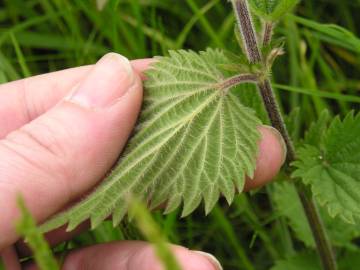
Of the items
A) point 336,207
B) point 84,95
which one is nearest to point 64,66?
point 84,95

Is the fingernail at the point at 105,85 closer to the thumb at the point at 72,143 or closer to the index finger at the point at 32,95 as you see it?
the thumb at the point at 72,143

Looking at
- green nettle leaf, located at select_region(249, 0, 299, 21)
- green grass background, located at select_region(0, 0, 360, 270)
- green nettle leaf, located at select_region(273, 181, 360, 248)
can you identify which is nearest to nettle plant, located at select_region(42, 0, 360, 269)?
green nettle leaf, located at select_region(249, 0, 299, 21)

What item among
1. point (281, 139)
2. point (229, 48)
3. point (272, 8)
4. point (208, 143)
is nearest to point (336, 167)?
point (281, 139)

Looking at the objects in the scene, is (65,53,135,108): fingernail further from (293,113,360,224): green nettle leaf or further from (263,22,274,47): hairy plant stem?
(293,113,360,224): green nettle leaf

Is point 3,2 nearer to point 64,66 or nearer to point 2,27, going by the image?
point 2,27

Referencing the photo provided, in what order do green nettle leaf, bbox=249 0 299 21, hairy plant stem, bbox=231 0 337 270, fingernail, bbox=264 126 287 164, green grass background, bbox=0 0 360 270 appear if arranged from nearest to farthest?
green nettle leaf, bbox=249 0 299 21 < hairy plant stem, bbox=231 0 337 270 < fingernail, bbox=264 126 287 164 < green grass background, bbox=0 0 360 270

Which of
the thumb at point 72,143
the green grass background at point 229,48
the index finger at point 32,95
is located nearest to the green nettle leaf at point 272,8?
the green grass background at point 229,48

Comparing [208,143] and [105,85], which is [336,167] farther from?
[105,85]
